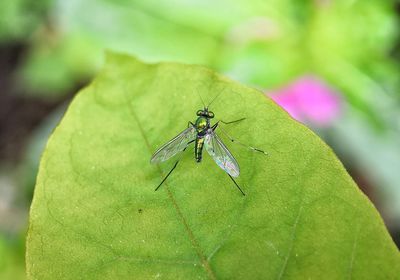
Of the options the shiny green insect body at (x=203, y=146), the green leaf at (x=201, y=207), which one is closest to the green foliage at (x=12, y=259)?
the shiny green insect body at (x=203, y=146)

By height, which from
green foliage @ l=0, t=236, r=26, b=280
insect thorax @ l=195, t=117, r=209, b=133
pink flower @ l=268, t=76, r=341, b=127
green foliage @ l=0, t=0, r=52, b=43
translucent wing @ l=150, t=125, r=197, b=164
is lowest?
translucent wing @ l=150, t=125, r=197, b=164

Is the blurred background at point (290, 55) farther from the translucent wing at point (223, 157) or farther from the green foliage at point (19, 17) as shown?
the translucent wing at point (223, 157)

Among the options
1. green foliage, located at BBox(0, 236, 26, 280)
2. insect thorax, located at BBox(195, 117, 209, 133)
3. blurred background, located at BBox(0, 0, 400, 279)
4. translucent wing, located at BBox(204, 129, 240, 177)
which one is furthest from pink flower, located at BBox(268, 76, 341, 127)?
translucent wing, located at BBox(204, 129, 240, 177)

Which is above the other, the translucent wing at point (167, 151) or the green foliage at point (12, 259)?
the green foliage at point (12, 259)

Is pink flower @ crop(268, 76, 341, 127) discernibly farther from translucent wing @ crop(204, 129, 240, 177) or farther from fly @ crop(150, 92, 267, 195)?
translucent wing @ crop(204, 129, 240, 177)

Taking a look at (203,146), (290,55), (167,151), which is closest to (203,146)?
(203,146)

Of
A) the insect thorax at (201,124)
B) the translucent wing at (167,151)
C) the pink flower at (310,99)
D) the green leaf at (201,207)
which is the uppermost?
the pink flower at (310,99)

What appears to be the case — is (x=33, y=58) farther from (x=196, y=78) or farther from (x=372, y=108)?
(x=196, y=78)
